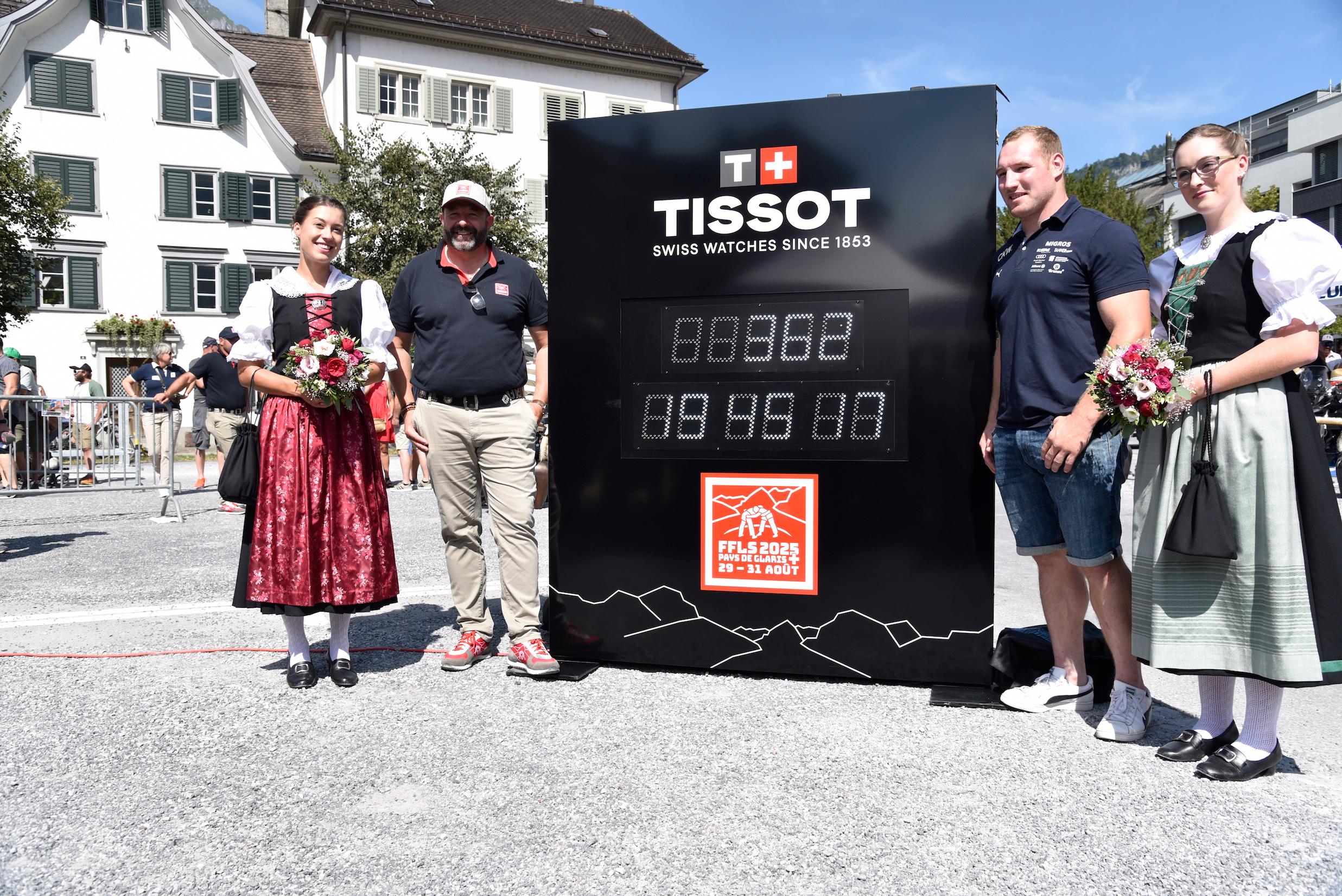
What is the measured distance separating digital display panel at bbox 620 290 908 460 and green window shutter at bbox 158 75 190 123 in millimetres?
31421

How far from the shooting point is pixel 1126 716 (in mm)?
3730

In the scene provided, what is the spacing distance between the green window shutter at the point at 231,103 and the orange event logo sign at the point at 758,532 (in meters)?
31.7

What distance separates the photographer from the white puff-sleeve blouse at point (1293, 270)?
314 centimetres

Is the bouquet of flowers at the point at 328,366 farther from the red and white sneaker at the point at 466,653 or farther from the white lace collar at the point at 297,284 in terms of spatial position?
the red and white sneaker at the point at 466,653

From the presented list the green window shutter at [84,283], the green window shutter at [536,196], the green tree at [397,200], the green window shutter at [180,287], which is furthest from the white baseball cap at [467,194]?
the green window shutter at [536,196]

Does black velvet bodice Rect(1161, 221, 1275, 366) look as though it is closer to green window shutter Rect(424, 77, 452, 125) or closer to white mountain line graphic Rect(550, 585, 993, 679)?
white mountain line graphic Rect(550, 585, 993, 679)

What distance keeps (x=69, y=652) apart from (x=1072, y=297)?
16.3 ft

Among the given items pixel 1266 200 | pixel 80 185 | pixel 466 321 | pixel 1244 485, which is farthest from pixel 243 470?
pixel 1266 200

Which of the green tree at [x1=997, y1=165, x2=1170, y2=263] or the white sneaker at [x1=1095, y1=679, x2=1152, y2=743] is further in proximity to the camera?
the green tree at [x1=997, y1=165, x2=1170, y2=263]

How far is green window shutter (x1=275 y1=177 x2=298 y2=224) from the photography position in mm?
32188

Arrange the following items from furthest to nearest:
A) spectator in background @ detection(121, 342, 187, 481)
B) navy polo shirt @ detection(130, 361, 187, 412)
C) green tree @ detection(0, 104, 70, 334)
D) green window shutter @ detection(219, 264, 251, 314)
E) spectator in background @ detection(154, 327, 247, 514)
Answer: green window shutter @ detection(219, 264, 251, 314), green tree @ detection(0, 104, 70, 334), navy polo shirt @ detection(130, 361, 187, 412), spectator in background @ detection(121, 342, 187, 481), spectator in background @ detection(154, 327, 247, 514)

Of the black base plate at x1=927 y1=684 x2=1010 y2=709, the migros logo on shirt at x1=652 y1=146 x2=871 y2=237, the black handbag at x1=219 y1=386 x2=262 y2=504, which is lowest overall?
the black base plate at x1=927 y1=684 x2=1010 y2=709

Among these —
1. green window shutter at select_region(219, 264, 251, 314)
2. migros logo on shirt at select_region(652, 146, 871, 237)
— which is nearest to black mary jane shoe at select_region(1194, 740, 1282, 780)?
migros logo on shirt at select_region(652, 146, 871, 237)

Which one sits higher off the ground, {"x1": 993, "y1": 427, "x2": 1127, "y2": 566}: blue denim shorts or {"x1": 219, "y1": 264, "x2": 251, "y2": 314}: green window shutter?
{"x1": 219, "y1": 264, "x2": 251, "y2": 314}: green window shutter
